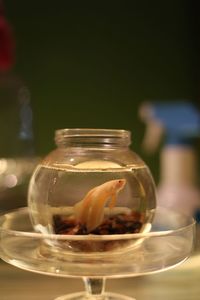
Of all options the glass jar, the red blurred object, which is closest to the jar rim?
the glass jar

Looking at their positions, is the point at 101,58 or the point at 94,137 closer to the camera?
the point at 94,137

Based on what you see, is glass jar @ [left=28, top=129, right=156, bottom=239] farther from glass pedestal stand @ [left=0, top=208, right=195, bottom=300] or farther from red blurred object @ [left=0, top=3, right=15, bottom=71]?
red blurred object @ [left=0, top=3, right=15, bottom=71]

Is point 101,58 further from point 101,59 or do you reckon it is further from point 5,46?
point 5,46

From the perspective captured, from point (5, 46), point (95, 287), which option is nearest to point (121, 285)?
point (95, 287)

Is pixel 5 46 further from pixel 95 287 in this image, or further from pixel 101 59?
pixel 95 287
